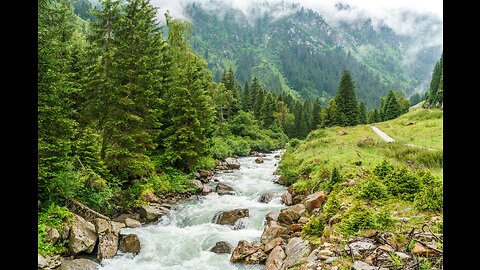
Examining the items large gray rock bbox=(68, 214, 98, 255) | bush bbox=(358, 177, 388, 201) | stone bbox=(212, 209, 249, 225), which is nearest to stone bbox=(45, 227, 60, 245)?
large gray rock bbox=(68, 214, 98, 255)

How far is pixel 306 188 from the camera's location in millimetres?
19750

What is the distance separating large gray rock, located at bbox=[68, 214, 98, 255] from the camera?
13047mm

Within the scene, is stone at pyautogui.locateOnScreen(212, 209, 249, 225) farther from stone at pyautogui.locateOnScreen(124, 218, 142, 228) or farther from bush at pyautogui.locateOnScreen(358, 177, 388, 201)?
bush at pyautogui.locateOnScreen(358, 177, 388, 201)

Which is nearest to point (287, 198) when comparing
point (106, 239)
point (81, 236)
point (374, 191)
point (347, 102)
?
point (374, 191)

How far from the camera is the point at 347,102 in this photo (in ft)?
182

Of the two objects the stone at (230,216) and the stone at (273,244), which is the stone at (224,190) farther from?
the stone at (273,244)

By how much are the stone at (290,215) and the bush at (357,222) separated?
537 centimetres

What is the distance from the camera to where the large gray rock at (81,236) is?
42.8 ft

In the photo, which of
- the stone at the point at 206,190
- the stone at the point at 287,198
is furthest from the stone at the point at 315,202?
the stone at the point at 206,190

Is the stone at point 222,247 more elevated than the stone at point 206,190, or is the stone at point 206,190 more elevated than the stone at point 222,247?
the stone at point 206,190
